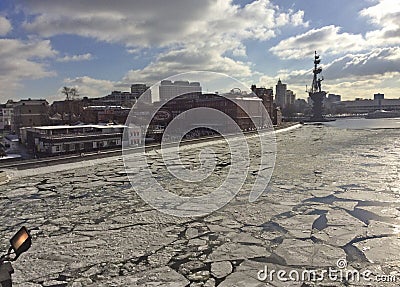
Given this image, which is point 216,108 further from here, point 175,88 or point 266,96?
point 266,96

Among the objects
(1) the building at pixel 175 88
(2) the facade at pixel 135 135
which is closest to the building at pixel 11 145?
(2) the facade at pixel 135 135

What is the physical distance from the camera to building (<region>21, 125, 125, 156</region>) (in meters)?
26.9

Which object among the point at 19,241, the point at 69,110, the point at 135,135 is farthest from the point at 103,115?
the point at 19,241

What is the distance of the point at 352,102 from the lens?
119m

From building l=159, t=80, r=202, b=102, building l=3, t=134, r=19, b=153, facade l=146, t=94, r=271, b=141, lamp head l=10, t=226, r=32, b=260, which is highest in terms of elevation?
building l=159, t=80, r=202, b=102

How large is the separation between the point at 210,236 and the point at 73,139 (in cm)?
2480

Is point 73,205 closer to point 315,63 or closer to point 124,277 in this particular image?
point 124,277

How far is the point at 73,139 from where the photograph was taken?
27500 mm

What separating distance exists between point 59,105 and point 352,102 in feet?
318

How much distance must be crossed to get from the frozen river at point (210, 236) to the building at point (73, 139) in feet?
63.3

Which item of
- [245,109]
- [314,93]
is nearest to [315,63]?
[314,93]

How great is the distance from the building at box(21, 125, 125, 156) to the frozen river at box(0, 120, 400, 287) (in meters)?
19.3

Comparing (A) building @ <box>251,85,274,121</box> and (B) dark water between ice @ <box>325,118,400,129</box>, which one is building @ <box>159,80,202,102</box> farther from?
(B) dark water between ice @ <box>325,118,400,129</box>

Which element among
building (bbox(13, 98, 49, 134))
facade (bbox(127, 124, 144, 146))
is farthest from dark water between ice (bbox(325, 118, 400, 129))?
building (bbox(13, 98, 49, 134))
